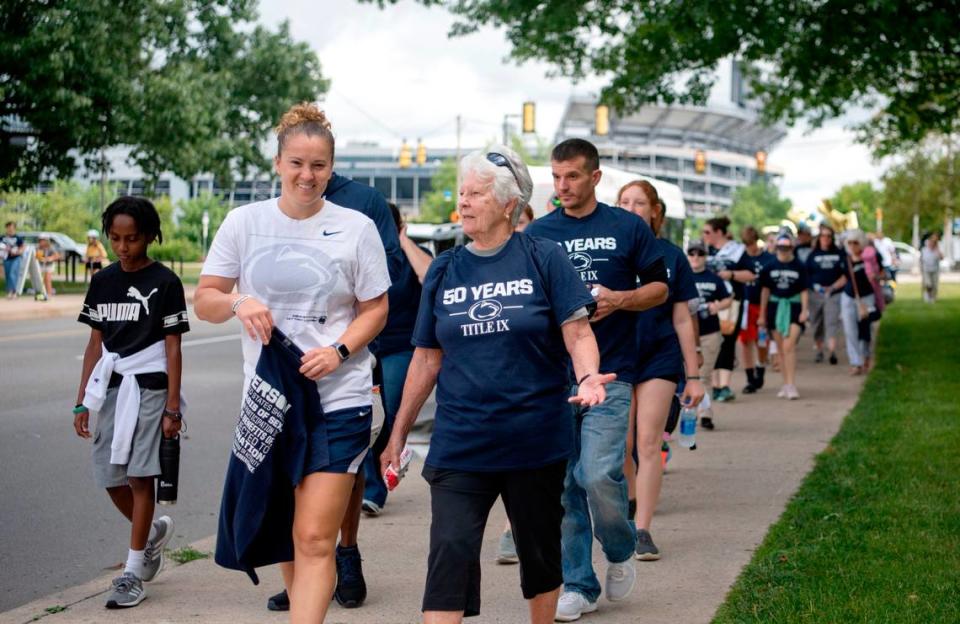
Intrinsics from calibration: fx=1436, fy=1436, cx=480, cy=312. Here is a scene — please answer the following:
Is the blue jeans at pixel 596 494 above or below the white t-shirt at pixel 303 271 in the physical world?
below

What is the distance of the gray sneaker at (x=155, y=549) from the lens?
6.13 m

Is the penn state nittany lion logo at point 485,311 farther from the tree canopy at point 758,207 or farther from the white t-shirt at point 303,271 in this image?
the tree canopy at point 758,207

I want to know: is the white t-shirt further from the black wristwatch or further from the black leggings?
the black leggings

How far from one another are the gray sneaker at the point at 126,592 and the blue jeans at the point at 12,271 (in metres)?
29.2

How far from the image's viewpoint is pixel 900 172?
62062 millimetres

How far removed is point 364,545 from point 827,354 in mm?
16285

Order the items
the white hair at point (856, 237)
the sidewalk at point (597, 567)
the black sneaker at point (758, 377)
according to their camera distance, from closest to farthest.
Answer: the sidewalk at point (597, 567) < the black sneaker at point (758, 377) < the white hair at point (856, 237)

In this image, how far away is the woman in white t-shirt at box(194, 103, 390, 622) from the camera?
4.61 meters

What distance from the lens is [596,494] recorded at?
5.74 m

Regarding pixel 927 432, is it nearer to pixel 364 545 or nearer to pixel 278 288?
pixel 364 545

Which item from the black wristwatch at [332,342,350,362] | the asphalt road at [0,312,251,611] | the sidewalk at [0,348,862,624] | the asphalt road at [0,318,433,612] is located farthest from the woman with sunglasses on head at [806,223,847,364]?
the black wristwatch at [332,342,350,362]

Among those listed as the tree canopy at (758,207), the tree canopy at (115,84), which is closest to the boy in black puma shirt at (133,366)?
the tree canopy at (115,84)

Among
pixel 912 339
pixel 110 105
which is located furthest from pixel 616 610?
pixel 110 105

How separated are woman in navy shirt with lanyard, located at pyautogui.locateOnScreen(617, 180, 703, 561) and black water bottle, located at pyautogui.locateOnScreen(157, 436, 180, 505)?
2.17 m
